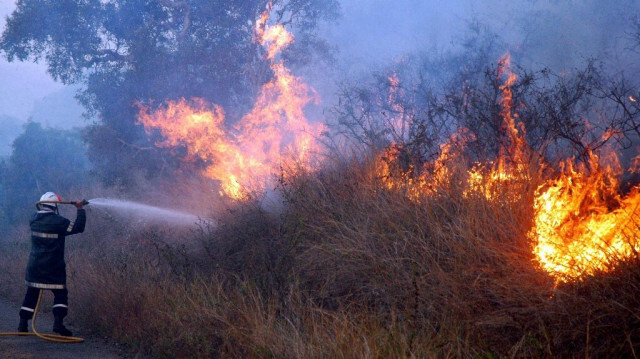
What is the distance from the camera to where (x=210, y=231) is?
9.19 metres

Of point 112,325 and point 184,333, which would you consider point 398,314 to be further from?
point 112,325

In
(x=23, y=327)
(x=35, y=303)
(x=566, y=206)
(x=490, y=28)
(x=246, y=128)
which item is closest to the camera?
(x=566, y=206)

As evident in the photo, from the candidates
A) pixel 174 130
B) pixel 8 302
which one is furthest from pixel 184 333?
pixel 174 130

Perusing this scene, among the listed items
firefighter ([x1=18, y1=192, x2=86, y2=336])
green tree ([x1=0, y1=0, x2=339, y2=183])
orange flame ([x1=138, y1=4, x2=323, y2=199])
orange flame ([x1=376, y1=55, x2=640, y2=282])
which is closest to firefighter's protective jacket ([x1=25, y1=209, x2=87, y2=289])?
firefighter ([x1=18, y1=192, x2=86, y2=336])

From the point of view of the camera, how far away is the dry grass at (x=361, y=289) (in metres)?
4.11

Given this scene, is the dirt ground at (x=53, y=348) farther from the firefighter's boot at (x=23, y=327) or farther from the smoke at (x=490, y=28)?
the smoke at (x=490, y=28)

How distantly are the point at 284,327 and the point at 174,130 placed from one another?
41.9 feet

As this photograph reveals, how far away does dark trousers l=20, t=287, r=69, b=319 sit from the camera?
23.7 ft

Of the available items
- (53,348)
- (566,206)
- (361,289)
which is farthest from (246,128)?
(566,206)

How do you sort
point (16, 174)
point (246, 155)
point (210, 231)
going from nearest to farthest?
point (210, 231) → point (246, 155) → point (16, 174)

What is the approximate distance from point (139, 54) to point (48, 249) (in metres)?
13.7

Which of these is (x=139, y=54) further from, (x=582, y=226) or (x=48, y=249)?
(x=582, y=226)

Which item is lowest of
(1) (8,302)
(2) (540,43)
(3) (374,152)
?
(1) (8,302)

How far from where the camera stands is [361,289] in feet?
19.1
